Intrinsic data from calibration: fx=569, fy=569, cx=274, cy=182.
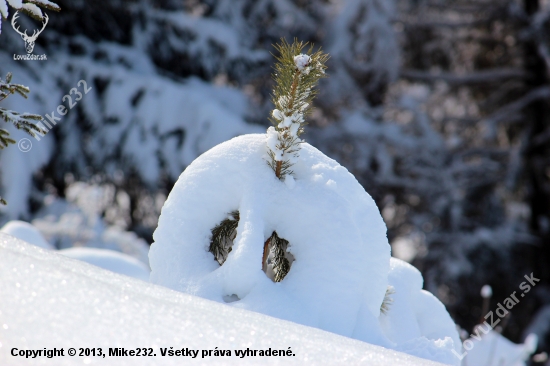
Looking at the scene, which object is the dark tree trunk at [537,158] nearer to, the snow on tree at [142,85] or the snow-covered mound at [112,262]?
the snow on tree at [142,85]

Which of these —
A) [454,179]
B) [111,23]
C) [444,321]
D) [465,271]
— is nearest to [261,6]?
[111,23]

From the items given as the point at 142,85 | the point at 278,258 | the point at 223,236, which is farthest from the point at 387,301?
the point at 142,85

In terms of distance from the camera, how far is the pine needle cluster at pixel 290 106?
1.56 metres

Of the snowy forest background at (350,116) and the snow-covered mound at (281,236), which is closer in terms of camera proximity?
the snow-covered mound at (281,236)

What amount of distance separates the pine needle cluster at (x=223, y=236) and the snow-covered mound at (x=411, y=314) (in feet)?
1.79

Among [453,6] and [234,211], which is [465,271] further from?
[234,211]

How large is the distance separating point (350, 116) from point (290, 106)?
22.0 ft

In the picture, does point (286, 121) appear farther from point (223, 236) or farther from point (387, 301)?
point (387, 301)

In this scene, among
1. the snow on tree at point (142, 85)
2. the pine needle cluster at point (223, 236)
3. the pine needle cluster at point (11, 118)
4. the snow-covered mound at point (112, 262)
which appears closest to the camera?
the pine needle cluster at point (11, 118)

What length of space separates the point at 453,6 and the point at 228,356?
8.65 meters

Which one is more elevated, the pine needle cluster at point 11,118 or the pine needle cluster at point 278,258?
the pine needle cluster at point 11,118

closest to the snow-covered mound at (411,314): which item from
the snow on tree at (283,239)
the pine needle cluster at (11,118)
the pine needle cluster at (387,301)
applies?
the pine needle cluster at (387,301)

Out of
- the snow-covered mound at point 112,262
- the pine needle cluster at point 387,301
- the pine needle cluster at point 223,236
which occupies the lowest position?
the pine needle cluster at point 387,301

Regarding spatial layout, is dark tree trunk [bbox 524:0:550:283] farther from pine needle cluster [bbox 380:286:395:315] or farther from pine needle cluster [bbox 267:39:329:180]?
pine needle cluster [bbox 267:39:329:180]
